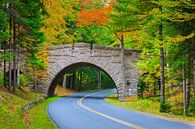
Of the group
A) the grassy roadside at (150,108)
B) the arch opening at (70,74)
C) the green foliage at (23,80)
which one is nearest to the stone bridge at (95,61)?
the arch opening at (70,74)

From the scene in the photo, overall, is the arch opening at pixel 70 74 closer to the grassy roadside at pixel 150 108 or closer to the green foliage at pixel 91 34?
the green foliage at pixel 91 34

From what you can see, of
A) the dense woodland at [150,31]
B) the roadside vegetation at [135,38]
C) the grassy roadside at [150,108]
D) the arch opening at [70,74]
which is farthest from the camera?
the arch opening at [70,74]

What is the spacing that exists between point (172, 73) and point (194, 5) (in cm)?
751

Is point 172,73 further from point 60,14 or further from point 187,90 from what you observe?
point 60,14

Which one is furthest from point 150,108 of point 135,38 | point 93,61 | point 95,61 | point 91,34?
point 91,34

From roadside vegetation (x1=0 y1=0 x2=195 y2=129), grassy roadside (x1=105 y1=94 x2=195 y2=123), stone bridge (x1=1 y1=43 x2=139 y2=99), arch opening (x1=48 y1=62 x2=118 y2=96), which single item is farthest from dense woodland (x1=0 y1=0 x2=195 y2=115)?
arch opening (x1=48 y1=62 x2=118 y2=96)

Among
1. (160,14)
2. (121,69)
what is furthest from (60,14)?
(160,14)

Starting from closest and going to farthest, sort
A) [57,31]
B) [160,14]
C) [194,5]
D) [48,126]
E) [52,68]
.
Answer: [48,126]
[194,5]
[160,14]
[52,68]
[57,31]

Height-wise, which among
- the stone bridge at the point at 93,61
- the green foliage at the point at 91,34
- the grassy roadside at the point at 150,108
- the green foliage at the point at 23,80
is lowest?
the grassy roadside at the point at 150,108

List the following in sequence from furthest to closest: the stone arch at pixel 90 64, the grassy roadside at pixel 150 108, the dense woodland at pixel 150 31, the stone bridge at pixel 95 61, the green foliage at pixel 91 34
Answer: the green foliage at pixel 91 34
the stone arch at pixel 90 64
the stone bridge at pixel 95 61
the dense woodland at pixel 150 31
the grassy roadside at pixel 150 108

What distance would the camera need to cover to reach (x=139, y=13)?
20.0 m

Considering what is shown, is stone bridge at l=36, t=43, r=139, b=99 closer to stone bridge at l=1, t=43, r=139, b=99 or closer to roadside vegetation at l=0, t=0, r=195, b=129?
stone bridge at l=1, t=43, r=139, b=99

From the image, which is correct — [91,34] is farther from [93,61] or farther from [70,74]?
[93,61]

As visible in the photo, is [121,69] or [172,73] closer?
[172,73]
